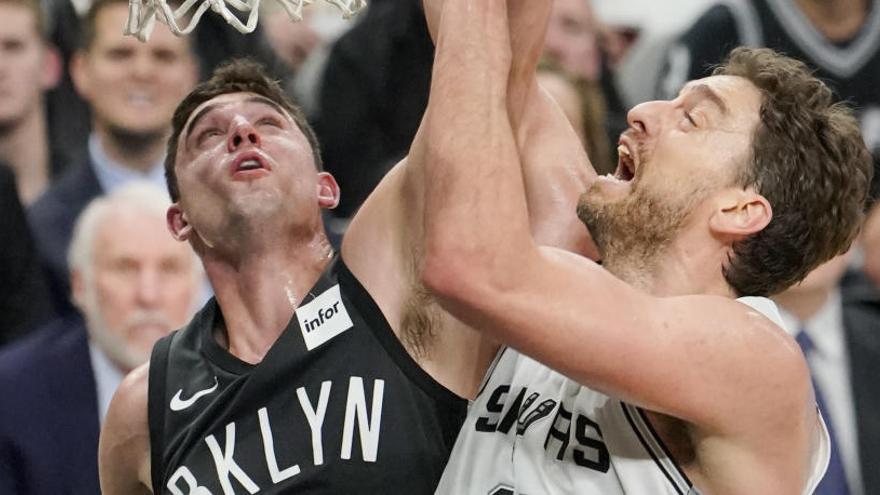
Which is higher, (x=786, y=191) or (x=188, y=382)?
(x=786, y=191)

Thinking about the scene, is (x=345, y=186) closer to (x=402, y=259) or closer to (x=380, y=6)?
(x=380, y=6)

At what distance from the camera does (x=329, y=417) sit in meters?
2.69

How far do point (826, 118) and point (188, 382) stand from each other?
1.39 m

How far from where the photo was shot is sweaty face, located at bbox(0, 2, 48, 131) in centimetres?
458

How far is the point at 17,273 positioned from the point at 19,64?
2.18 ft

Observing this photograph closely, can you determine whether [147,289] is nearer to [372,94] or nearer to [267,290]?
→ [372,94]

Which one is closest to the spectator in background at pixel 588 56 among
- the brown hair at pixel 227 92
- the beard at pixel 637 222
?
the brown hair at pixel 227 92

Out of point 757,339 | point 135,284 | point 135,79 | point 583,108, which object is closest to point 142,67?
point 135,79

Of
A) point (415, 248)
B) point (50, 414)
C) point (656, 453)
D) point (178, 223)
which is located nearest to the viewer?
point (656, 453)

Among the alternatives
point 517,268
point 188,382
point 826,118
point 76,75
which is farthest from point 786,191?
point 76,75

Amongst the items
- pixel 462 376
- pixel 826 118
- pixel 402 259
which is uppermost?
pixel 826 118

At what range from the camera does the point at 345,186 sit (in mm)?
4809

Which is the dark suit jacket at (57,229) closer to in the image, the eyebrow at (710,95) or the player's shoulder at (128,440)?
the player's shoulder at (128,440)

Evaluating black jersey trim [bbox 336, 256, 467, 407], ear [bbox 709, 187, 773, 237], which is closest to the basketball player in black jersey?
black jersey trim [bbox 336, 256, 467, 407]
